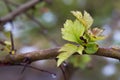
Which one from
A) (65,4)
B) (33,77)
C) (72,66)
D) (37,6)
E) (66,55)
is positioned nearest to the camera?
(66,55)

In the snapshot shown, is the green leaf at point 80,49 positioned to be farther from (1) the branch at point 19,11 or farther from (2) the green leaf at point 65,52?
(1) the branch at point 19,11

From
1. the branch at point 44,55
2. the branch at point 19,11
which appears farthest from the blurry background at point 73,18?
the branch at point 44,55

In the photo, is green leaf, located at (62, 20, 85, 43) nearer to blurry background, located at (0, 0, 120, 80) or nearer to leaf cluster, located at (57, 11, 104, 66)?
leaf cluster, located at (57, 11, 104, 66)

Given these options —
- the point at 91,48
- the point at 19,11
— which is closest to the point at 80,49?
the point at 91,48

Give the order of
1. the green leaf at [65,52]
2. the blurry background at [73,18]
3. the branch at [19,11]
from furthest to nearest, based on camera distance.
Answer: the blurry background at [73,18], the branch at [19,11], the green leaf at [65,52]

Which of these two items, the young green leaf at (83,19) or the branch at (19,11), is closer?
the young green leaf at (83,19)

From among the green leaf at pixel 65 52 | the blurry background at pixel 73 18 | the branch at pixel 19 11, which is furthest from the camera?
the blurry background at pixel 73 18

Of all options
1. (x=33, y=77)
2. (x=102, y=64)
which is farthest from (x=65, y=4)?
(x=33, y=77)

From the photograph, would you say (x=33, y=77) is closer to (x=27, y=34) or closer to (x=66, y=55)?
Result: (x=27, y=34)
